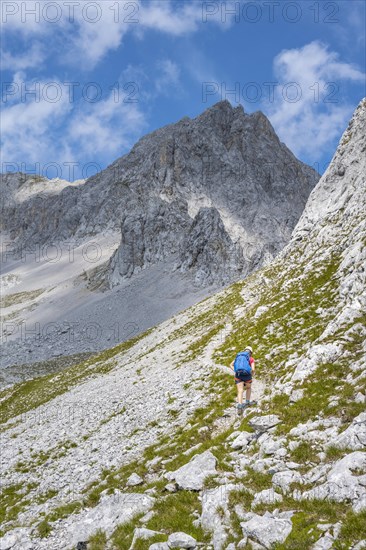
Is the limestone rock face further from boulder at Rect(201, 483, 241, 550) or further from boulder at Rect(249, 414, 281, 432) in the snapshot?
boulder at Rect(201, 483, 241, 550)

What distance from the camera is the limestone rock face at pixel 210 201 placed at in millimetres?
115625

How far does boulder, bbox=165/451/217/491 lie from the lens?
12.7m

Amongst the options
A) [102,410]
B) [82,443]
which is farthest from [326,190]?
[82,443]

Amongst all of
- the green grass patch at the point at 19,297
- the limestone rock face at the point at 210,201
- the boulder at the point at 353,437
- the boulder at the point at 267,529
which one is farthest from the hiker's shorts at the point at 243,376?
the green grass patch at the point at 19,297

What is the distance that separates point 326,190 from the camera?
44281mm

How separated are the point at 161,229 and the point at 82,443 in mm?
117851

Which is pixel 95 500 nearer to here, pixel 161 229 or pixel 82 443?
pixel 82 443

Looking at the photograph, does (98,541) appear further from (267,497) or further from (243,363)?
(243,363)

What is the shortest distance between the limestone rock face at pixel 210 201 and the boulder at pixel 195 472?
3257 inches

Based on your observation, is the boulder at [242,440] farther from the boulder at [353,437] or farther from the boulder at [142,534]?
the boulder at [142,534]

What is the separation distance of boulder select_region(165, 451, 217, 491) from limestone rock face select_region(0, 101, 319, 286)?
8272cm

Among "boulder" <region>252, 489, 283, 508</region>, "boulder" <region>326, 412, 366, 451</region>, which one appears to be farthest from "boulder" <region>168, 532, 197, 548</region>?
"boulder" <region>326, 412, 366, 451</region>

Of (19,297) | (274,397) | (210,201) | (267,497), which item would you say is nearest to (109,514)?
(267,497)

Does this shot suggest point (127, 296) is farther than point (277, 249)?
No
